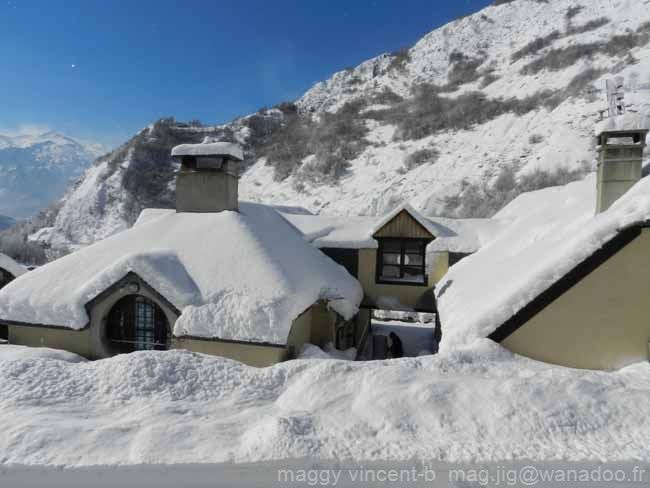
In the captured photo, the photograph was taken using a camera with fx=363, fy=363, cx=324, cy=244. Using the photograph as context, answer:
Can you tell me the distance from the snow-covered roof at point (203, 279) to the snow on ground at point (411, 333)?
167 inches

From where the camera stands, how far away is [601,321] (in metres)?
6.20

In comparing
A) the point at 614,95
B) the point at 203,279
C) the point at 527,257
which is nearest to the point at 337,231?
the point at 203,279

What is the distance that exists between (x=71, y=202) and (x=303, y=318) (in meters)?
62.5

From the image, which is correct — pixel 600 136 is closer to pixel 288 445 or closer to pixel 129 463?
pixel 288 445

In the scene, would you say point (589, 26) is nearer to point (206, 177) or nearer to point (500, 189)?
point (500, 189)

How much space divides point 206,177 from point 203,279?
4.06 metres

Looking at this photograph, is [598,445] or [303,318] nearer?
[598,445]

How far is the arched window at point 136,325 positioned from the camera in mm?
8969

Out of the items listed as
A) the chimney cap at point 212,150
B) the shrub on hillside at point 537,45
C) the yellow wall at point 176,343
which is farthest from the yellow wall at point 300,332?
the shrub on hillside at point 537,45

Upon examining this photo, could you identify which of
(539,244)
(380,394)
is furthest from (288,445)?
(539,244)

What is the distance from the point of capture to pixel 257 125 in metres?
72.3

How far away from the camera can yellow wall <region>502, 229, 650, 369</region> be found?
239 inches

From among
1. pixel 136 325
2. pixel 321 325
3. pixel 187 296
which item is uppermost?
pixel 187 296

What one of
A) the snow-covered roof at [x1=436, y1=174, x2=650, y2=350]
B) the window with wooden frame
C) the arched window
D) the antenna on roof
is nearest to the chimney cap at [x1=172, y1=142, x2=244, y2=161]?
the arched window
